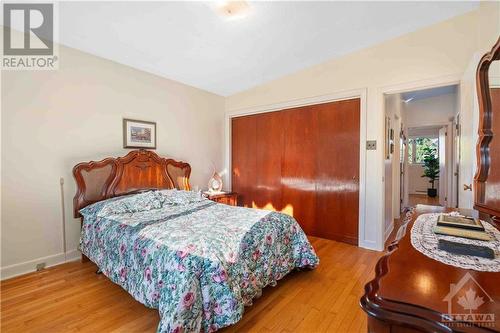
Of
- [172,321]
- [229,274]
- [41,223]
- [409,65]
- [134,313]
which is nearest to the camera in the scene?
[172,321]

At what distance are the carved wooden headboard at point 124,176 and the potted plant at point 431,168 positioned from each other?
25.7 feet

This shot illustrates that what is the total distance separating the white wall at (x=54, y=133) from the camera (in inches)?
92.0

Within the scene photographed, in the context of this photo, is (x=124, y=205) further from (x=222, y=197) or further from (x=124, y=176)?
(x=222, y=197)

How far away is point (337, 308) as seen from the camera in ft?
6.17

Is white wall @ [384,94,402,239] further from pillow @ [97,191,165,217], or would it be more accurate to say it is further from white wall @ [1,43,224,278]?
white wall @ [1,43,224,278]

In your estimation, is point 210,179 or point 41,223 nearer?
point 41,223

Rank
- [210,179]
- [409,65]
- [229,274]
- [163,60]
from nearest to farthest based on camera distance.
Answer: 1. [229,274]
2. [409,65]
3. [163,60]
4. [210,179]

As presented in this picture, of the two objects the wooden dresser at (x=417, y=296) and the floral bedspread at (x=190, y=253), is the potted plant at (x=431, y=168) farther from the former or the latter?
the wooden dresser at (x=417, y=296)

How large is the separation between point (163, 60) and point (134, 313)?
Answer: 282cm

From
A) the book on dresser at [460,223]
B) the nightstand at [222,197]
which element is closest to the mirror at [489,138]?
the book on dresser at [460,223]

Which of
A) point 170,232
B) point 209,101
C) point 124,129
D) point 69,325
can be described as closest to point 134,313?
point 69,325

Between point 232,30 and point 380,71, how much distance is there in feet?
6.24

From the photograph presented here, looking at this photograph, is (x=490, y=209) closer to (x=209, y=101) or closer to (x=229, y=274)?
(x=229, y=274)

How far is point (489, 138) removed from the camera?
1.31 metres
